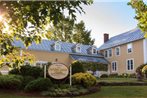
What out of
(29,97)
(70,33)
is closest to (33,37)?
(29,97)

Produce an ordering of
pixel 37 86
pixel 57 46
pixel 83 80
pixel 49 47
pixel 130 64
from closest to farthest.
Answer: pixel 37 86 < pixel 83 80 < pixel 130 64 < pixel 49 47 < pixel 57 46

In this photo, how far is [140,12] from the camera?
10805 mm

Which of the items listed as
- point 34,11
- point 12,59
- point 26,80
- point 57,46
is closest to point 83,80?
point 26,80

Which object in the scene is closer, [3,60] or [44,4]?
[44,4]

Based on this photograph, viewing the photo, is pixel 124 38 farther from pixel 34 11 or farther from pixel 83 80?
pixel 34 11

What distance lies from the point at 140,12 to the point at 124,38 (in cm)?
3546

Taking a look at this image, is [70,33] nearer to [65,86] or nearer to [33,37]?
[65,86]

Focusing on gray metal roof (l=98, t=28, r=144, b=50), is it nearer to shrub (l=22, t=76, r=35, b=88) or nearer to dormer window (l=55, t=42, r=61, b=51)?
dormer window (l=55, t=42, r=61, b=51)

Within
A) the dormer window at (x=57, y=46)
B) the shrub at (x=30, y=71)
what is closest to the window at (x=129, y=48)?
the dormer window at (x=57, y=46)

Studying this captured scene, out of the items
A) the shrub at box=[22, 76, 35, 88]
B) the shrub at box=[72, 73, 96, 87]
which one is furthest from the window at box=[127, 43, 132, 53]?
the shrub at box=[22, 76, 35, 88]

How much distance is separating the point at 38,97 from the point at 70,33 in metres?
49.0

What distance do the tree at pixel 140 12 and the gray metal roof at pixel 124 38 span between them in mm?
29133

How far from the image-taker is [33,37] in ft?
20.0

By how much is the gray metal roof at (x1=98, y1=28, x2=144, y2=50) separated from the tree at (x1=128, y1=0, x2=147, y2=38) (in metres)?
29.1
